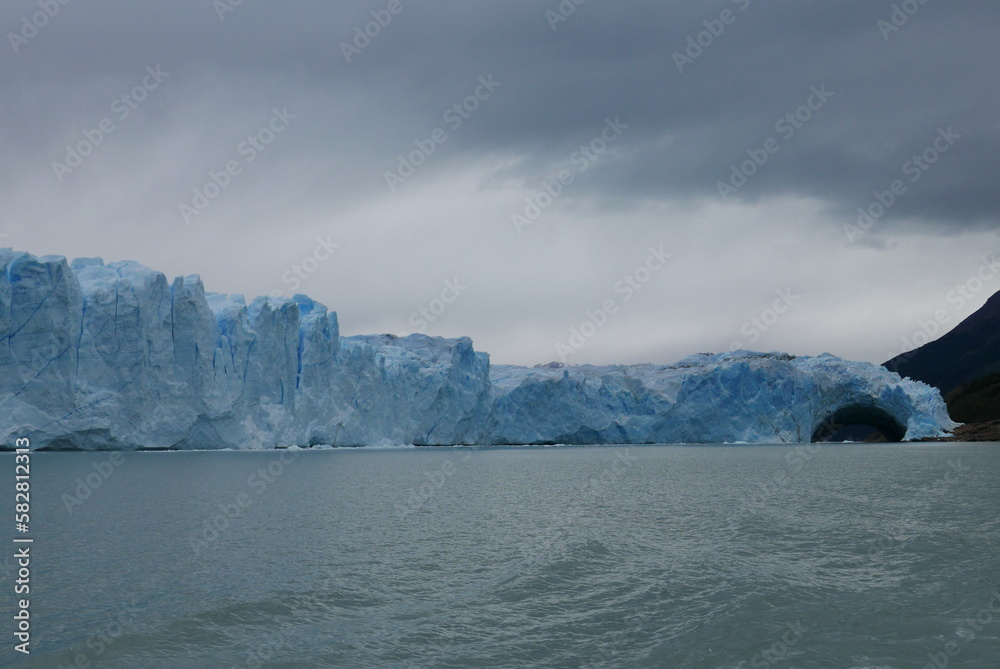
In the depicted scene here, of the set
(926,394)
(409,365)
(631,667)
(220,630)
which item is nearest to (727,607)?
(631,667)

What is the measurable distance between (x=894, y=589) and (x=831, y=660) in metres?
3.56

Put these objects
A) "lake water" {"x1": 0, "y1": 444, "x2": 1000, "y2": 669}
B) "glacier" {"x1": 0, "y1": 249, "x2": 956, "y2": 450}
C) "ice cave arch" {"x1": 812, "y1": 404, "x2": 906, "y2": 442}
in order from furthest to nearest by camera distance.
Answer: "ice cave arch" {"x1": 812, "y1": 404, "x2": 906, "y2": 442}, "glacier" {"x1": 0, "y1": 249, "x2": 956, "y2": 450}, "lake water" {"x1": 0, "y1": 444, "x2": 1000, "y2": 669}

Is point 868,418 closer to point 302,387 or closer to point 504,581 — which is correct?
point 302,387

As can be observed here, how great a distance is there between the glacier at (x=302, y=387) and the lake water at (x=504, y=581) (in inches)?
590

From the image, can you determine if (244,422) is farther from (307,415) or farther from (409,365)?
(409,365)

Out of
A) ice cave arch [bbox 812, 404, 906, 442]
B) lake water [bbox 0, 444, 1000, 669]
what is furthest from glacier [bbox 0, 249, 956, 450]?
lake water [bbox 0, 444, 1000, 669]

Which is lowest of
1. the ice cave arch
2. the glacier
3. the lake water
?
the ice cave arch

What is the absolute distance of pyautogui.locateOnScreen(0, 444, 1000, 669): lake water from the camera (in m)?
8.06

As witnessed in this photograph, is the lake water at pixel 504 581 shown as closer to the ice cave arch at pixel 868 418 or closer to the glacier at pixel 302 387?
the glacier at pixel 302 387

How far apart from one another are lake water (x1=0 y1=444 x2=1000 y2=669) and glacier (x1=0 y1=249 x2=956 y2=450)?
15.0 m

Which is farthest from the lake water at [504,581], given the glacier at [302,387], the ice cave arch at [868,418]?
the ice cave arch at [868,418]

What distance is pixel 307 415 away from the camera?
47.0 metres

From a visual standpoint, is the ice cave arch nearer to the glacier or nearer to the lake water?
the glacier

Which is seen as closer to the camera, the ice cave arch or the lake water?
the lake water
